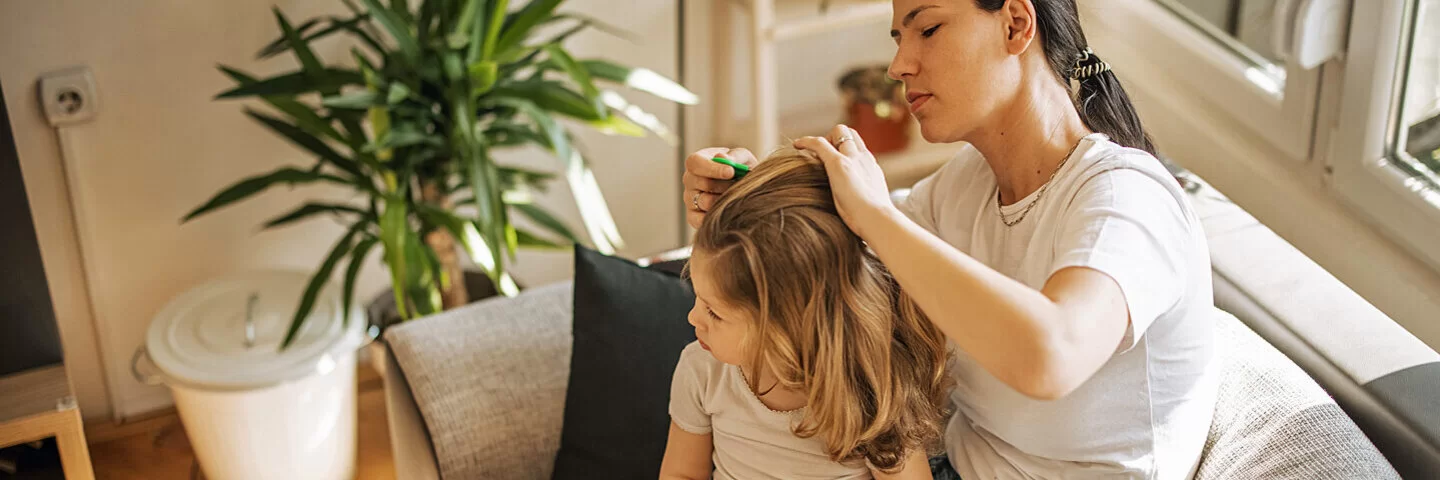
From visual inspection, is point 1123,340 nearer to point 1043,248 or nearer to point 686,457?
point 1043,248

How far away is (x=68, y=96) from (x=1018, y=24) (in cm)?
170

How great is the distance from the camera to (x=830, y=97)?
118 inches

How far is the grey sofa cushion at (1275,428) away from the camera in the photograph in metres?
1.25

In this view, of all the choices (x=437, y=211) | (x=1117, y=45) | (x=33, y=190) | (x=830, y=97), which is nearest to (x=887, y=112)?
(x=830, y=97)

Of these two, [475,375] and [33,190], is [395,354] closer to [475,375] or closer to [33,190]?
[475,375]

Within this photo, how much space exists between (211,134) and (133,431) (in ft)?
2.13

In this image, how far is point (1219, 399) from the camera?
4.58 feet

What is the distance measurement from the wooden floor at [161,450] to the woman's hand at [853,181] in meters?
1.49

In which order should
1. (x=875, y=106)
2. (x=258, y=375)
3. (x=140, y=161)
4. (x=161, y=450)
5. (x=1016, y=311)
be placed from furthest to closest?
(x=875, y=106)
(x=161, y=450)
(x=140, y=161)
(x=258, y=375)
(x=1016, y=311)

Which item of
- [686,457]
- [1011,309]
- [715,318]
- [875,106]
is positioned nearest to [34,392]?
[686,457]

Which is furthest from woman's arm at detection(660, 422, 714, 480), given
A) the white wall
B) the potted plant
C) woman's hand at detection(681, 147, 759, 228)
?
the white wall

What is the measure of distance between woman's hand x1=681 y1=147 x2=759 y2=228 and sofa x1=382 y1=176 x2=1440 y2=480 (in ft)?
1.76

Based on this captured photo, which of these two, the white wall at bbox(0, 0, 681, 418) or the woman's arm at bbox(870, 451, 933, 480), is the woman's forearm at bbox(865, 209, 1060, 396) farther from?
the white wall at bbox(0, 0, 681, 418)

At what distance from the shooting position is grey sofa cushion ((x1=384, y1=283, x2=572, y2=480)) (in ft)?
5.53
